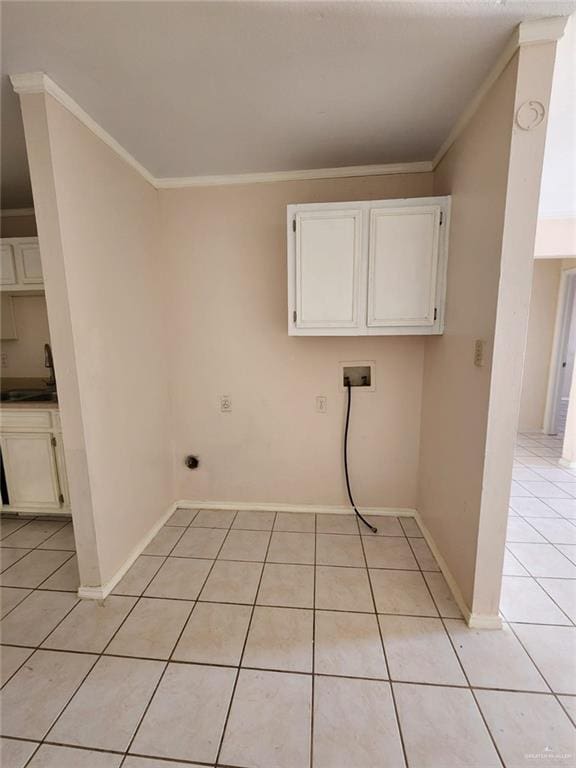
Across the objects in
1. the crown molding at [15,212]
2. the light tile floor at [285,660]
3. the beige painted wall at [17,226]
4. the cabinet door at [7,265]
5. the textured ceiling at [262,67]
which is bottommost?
the light tile floor at [285,660]

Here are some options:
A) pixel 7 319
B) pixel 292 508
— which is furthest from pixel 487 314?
pixel 7 319

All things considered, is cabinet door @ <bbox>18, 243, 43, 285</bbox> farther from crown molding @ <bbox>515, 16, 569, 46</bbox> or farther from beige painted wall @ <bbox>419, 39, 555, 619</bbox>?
crown molding @ <bbox>515, 16, 569, 46</bbox>

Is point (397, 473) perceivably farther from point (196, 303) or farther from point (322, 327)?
point (196, 303)

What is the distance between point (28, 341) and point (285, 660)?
3029 mm

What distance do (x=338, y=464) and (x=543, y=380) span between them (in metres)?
3.75

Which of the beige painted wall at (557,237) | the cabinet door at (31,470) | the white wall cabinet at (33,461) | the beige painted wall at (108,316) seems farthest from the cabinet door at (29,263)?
the beige painted wall at (557,237)

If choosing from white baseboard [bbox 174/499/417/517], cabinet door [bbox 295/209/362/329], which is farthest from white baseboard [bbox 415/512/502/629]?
cabinet door [bbox 295/209/362/329]

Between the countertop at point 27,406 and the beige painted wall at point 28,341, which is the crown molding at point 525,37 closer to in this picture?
the countertop at point 27,406

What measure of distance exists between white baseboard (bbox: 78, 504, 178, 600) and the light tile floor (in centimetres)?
4

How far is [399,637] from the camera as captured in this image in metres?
1.46

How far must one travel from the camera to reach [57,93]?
1.41 m

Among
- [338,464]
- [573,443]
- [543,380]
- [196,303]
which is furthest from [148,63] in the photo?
[543,380]

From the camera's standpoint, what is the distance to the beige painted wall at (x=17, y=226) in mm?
2656

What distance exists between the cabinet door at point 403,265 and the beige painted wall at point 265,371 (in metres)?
0.36
